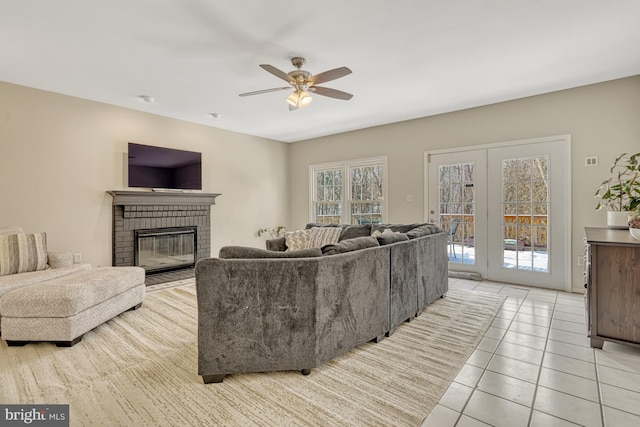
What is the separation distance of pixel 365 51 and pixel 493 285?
3.55 metres

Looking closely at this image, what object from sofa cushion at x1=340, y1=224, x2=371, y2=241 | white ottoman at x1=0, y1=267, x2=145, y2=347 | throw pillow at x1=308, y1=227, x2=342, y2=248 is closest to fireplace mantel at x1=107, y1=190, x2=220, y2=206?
white ottoman at x1=0, y1=267, x2=145, y2=347

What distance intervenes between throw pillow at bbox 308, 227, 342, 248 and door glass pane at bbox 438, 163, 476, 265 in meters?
1.82

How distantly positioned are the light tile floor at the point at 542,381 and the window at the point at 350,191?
3163 millimetres

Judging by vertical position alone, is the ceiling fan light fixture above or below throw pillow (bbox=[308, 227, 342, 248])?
above

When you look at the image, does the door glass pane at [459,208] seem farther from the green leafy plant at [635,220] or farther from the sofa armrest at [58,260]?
the sofa armrest at [58,260]

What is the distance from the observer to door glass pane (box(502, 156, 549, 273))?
13.3 ft

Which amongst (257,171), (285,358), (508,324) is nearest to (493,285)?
(508,324)

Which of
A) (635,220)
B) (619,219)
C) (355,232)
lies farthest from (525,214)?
(355,232)

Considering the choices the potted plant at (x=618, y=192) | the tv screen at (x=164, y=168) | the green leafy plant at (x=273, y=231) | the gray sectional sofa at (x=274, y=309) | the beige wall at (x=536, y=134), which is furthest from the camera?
the green leafy plant at (x=273, y=231)

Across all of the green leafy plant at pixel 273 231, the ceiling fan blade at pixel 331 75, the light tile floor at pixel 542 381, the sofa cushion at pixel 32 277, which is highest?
the ceiling fan blade at pixel 331 75

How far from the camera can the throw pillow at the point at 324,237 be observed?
4359mm

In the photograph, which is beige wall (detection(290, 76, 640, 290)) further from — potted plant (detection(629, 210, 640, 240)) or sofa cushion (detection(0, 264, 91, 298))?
sofa cushion (detection(0, 264, 91, 298))

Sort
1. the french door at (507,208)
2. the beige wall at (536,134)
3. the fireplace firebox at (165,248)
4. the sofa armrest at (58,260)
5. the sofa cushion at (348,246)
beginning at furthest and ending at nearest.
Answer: the fireplace firebox at (165,248) → the french door at (507,208) → the beige wall at (536,134) → the sofa armrest at (58,260) → the sofa cushion at (348,246)

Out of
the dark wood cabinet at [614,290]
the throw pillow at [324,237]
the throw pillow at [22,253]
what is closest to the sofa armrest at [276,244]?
the throw pillow at [324,237]
